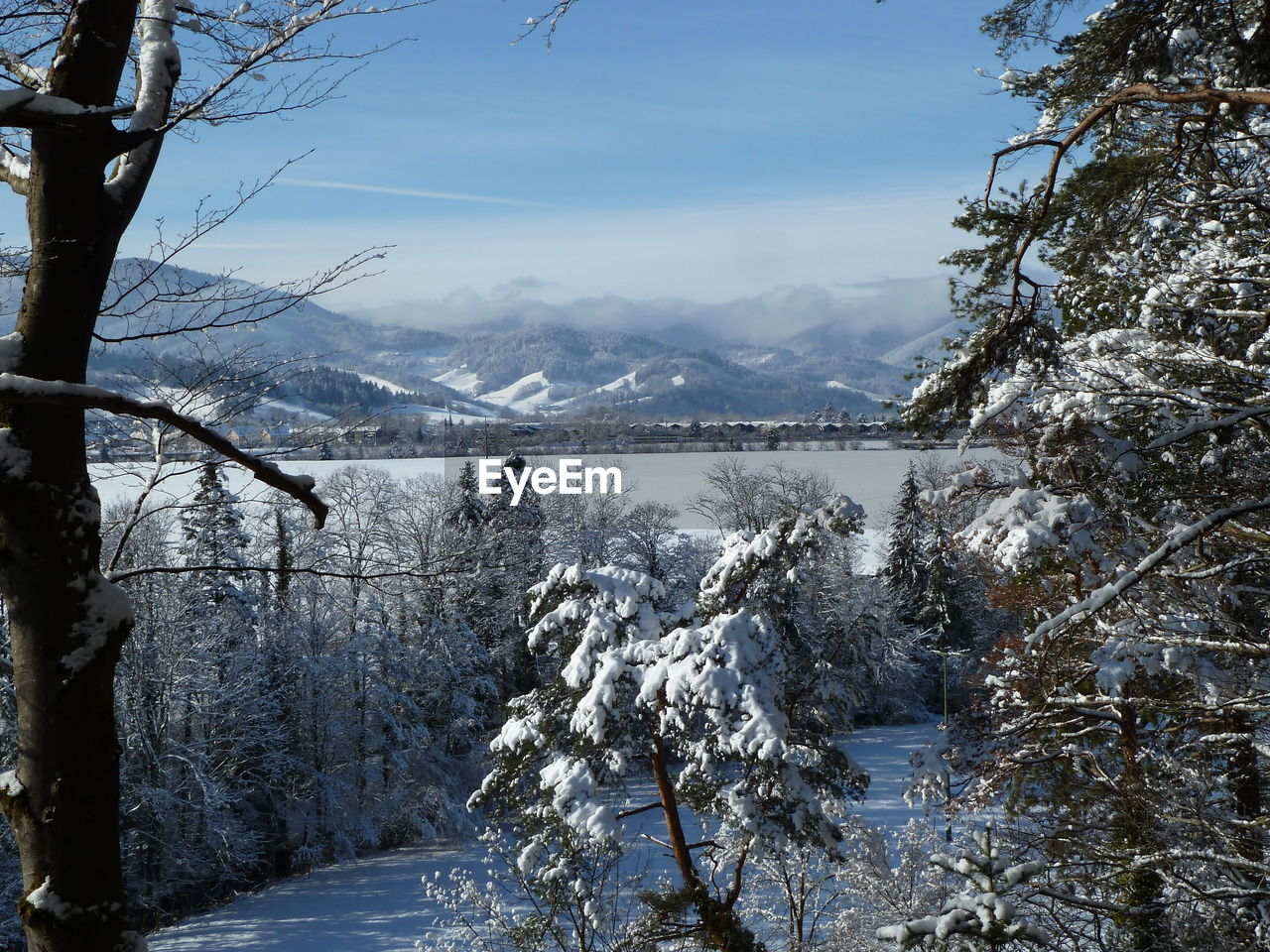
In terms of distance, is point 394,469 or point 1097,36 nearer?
point 1097,36

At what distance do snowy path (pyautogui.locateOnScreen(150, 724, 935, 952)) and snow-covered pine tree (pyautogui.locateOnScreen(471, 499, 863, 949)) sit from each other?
40.0ft

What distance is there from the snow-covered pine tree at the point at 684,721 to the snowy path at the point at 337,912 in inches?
480

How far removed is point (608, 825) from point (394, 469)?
45025 millimetres

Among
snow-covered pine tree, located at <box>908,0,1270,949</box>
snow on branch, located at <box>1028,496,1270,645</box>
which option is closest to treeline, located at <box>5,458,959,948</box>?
snow-covered pine tree, located at <box>908,0,1270,949</box>

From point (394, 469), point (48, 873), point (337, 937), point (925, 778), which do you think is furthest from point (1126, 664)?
point (394, 469)

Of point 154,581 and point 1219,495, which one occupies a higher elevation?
point 1219,495

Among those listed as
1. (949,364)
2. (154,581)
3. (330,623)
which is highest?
(949,364)

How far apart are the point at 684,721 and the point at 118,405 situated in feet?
23.0

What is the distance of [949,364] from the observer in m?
6.21

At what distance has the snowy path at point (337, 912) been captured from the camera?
63.7ft

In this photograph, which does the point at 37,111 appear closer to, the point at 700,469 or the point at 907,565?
the point at 907,565

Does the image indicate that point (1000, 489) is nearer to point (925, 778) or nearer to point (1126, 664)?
point (1126, 664)

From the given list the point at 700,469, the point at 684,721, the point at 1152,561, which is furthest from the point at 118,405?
the point at 700,469

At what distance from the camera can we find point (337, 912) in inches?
838
